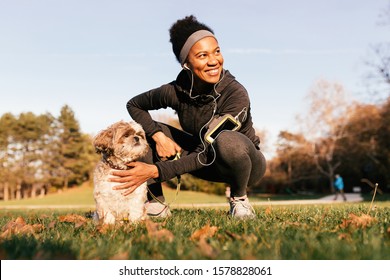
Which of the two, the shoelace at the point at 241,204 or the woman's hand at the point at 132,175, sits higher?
the woman's hand at the point at 132,175

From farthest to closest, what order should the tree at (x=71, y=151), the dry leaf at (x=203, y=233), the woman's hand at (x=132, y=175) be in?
the tree at (x=71, y=151)
the woman's hand at (x=132, y=175)
the dry leaf at (x=203, y=233)

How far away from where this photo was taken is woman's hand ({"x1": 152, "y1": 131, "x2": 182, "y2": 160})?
555 centimetres

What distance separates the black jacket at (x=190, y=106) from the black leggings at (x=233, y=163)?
30 cm

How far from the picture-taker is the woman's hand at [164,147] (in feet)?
18.2

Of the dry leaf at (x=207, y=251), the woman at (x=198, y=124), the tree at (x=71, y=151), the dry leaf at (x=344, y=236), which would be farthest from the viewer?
the tree at (x=71, y=151)

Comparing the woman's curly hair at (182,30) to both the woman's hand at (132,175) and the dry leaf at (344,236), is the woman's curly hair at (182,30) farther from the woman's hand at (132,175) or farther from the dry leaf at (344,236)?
the dry leaf at (344,236)

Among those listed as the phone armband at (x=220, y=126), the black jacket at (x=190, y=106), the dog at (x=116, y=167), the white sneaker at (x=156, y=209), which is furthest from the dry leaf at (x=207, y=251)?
the white sneaker at (x=156, y=209)

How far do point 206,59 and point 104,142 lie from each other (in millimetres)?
1647

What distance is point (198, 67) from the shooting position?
512 cm

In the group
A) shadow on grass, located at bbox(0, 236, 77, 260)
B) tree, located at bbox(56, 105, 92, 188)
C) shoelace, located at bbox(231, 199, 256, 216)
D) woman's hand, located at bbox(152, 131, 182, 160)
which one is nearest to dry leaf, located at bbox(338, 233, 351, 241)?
shadow on grass, located at bbox(0, 236, 77, 260)

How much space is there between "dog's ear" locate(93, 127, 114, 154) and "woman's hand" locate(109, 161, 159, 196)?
0.30 m

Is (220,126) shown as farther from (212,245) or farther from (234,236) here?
(212,245)
